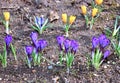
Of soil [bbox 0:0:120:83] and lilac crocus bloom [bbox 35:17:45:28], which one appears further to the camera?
lilac crocus bloom [bbox 35:17:45:28]

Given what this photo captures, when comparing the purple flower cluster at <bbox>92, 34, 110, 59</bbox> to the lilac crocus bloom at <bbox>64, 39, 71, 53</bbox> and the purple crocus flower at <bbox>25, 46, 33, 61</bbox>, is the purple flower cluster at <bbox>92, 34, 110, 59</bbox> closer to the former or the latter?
the lilac crocus bloom at <bbox>64, 39, 71, 53</bbox>

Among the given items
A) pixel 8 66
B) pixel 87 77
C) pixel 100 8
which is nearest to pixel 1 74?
pixel 8 66

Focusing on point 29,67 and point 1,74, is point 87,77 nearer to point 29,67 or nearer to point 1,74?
point 29,67

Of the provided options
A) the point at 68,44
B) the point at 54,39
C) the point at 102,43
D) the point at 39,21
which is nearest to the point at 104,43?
the point at 102,43

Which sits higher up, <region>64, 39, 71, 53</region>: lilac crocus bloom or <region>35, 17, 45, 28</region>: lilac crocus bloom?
<region>35, 17, 45, 28</region>: lilac crocus bloom

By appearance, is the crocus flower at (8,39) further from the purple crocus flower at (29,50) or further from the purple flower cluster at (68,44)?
the purple flower cluster at (68,44)

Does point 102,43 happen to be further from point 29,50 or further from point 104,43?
point 29,50

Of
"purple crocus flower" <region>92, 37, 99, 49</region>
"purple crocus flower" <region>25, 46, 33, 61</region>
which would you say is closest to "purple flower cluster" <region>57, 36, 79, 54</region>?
"purple crocus flower" <region>92, 37, 99, 49</region>

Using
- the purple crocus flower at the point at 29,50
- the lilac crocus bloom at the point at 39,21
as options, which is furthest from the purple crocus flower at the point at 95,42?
the lilac crocus bloom at the point at 39,21

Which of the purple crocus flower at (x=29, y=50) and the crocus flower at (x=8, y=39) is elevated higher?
the crocus flower at (x=8, y=39)
